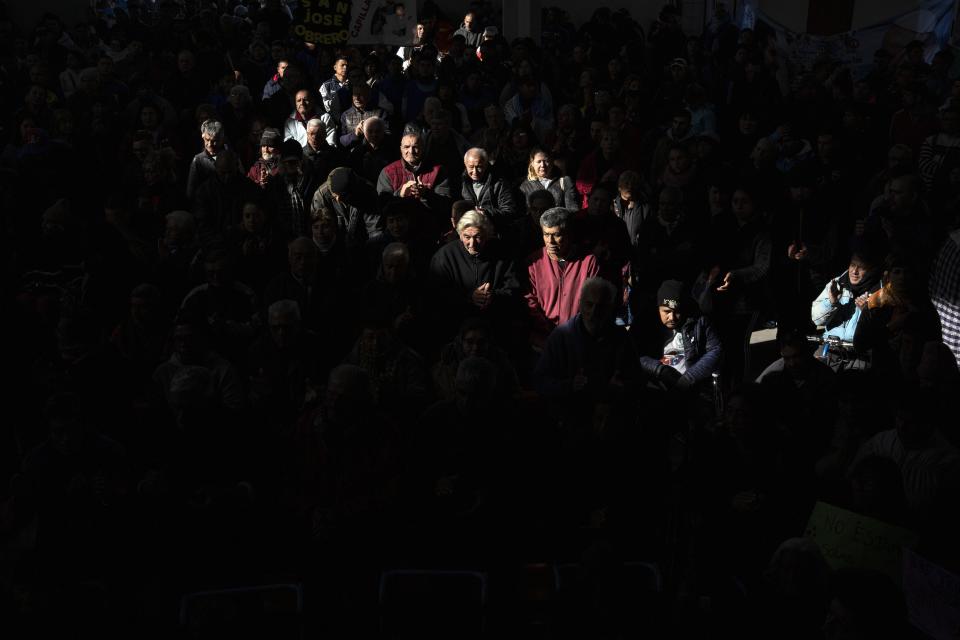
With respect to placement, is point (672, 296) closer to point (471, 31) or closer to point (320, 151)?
point (320, 151)

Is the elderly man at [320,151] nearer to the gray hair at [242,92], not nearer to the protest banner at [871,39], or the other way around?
the gray hair at [242,92]

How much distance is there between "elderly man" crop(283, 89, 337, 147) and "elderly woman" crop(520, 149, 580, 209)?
2281mm

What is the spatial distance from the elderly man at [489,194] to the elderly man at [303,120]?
2.19 meters

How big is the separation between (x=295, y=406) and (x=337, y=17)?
6.31m

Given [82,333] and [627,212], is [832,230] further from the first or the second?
[82,333]

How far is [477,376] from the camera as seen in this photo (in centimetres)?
509

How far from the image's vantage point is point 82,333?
19.8 ft

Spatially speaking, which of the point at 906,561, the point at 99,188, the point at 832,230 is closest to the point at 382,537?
the point at 906,561

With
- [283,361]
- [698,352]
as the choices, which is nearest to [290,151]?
[283,361]

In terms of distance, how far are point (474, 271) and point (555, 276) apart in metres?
0.54

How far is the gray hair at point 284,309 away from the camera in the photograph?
235 inches

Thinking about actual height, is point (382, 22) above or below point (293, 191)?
above

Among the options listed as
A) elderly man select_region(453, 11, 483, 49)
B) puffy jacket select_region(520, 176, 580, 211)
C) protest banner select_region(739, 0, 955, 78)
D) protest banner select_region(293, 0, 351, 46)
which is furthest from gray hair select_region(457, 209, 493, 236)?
elderly man select_region(453, 11, 483, 49)

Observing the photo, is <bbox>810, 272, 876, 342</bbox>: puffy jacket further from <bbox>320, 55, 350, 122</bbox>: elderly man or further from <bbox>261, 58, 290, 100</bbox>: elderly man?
<bbox>261, 58, 290, 100</bbox>: elderly man
